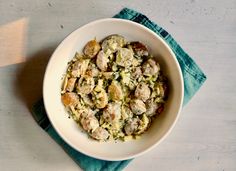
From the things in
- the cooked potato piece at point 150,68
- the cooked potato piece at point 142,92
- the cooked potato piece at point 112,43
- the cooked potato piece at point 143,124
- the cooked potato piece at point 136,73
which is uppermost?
the cooked potato piece at point 112,43

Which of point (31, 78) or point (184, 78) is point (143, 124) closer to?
point (184, 78)

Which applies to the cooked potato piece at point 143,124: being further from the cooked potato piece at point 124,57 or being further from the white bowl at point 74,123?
the cooked potato piece at point 124,57

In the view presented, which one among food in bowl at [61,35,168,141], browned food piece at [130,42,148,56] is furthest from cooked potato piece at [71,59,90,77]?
browned food piece at [130,42,148,56]

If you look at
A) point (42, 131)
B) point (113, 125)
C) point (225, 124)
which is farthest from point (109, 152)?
point (225, 124)

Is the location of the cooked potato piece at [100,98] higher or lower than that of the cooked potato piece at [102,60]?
lower

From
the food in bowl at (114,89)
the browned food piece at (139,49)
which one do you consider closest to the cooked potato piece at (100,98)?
the food in bowl at (114,89)
